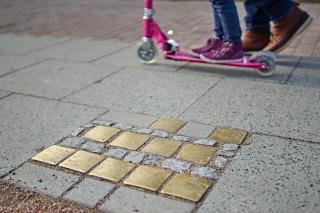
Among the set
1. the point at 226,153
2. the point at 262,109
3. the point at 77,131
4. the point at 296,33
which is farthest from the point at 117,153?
the point at 296,33

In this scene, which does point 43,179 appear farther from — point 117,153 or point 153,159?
point 153,159

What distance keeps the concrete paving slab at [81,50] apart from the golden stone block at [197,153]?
2.46 meters

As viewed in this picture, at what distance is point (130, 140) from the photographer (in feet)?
8.67

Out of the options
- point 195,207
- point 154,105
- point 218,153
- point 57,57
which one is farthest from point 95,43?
point 195,207

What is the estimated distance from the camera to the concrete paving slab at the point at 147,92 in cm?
319

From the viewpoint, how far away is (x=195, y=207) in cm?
197

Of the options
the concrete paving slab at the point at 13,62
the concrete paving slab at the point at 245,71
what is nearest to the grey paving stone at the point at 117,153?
the concrete paving slab at the point at 245,71

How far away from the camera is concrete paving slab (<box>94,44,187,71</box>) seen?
4.15m

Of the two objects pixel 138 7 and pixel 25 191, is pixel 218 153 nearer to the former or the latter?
pixel 25 191

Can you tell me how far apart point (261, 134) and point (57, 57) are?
2945 mm

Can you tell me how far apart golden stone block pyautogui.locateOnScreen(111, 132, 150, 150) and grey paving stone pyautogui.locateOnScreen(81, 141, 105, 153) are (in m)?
0.08

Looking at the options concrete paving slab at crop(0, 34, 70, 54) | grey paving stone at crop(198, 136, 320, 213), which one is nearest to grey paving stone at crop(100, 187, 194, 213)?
grey paving stone at crop(198, 136, 320, 213)

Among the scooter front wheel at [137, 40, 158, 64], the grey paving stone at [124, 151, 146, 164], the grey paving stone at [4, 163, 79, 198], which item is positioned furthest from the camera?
the scooter front wheel at [137, 40, 158, 64]

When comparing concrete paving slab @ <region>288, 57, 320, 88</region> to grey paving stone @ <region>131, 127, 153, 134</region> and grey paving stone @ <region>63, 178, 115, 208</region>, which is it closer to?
grey paving stone @ <region>131, 127, 153, 134</region>
